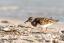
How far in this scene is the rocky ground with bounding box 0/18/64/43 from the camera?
33.6ft

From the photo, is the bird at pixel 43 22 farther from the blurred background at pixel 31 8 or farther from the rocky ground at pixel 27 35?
the blurred background at pixel 31 8

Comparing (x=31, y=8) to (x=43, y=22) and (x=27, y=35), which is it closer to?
(x=43, y=22)

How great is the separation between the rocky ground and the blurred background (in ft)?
9.77

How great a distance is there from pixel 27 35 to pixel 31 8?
5289mm

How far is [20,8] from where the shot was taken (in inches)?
631

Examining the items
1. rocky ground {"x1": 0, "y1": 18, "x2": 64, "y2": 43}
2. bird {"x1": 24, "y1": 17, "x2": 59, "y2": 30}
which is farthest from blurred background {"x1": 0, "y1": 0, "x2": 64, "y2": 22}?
rocky ground {"x1": 0, "y1": 18, "x2": 64, "y2": 43}

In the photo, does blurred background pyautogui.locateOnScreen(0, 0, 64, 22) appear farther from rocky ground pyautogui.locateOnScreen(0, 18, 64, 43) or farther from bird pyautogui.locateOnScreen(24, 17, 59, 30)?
rocky ground pyautogui.locateOnScreen(0, 18, 64, 43)

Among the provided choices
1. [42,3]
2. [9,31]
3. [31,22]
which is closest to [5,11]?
[42,3]

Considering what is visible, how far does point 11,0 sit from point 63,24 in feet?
15.7

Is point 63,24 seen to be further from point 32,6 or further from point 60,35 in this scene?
point 32,6

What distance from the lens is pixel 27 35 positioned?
10766 mm

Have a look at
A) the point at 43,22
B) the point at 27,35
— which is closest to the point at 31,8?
the point at 43,22

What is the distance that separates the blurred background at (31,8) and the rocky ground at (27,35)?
2.98 metres

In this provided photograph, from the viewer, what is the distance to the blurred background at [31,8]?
15117 mm
